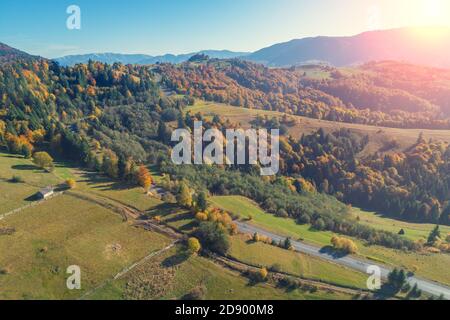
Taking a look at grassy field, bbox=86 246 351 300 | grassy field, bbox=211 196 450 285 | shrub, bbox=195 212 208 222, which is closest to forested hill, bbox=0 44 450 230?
grassy field, bbox=211 196 450 285

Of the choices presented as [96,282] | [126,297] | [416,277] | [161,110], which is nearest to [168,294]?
[126,297]

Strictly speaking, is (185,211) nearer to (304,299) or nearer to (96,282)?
(96,282)

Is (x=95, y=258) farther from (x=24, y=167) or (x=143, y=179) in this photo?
(x=24, y=167)

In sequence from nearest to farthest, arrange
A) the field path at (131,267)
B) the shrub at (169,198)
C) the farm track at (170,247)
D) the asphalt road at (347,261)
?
the field path at (131,267), the farm track at (170,247), the asphalt road at (347,261), the shrub at (169,198)

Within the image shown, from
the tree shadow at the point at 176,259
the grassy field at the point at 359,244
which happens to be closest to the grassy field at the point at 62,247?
the tree shadow at the point at 176,259

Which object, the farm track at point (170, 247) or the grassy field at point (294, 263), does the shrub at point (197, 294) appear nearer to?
the farm track at point (170, 247)

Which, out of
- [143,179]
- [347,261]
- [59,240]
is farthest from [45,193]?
[347,261]
